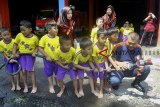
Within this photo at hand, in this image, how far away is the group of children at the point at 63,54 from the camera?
4.38 m

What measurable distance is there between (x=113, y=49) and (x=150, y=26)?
224 inches

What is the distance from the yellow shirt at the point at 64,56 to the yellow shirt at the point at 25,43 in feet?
1.80

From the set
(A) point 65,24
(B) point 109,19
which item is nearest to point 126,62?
(A) point 65,24

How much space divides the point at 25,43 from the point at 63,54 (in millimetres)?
805

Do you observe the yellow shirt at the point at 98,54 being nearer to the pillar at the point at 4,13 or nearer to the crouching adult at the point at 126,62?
the crouching adult at the point at 126,62

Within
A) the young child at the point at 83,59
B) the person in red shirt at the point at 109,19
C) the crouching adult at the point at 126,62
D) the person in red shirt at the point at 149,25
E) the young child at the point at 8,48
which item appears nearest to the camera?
the young child at the point at 83,59

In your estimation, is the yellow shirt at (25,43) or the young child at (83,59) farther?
the yellow shirt at (25,43)

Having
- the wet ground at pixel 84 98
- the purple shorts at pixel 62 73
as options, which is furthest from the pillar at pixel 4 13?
the purple shorts at pixel 62 73

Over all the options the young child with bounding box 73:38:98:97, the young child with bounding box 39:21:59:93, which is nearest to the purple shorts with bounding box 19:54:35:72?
the young child with bounding box 39:21:59:93

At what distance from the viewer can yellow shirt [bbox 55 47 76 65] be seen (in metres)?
4.42

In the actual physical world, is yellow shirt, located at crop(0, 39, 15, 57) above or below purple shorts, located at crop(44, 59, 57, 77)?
above

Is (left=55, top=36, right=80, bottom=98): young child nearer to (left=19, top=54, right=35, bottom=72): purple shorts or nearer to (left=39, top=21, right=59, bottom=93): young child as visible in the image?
(left=39, top=21, right=59, bottom=93): young child

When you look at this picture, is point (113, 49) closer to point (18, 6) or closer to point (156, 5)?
point (156, 5)

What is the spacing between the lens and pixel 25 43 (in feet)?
15.2
